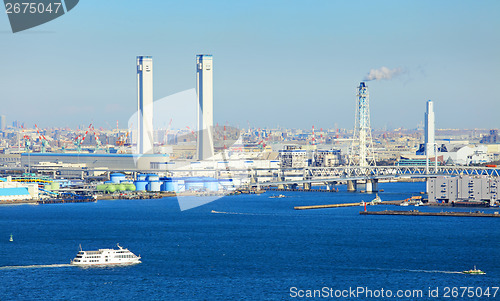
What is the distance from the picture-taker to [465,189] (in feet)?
63.6

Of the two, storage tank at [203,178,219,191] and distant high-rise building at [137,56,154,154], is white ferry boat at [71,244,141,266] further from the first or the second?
distant high-rise building at [137,56,154,154]

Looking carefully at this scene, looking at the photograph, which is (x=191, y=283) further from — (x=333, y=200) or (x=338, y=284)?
(x=333, y=200)

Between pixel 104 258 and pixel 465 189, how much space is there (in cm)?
1056

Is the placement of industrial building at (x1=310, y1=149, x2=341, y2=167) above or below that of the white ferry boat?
above

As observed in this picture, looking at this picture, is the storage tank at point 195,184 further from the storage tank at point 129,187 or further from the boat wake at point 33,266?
the boat wake at point 33,266

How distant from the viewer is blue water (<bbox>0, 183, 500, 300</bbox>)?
9.62 m

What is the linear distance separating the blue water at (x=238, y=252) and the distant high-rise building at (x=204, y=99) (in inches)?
527

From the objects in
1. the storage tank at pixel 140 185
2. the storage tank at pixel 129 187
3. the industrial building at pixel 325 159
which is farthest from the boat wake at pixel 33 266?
the industrial building at pixel 325 159

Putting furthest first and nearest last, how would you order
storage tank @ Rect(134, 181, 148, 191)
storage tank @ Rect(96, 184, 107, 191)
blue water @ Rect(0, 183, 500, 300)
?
storage tank @ Rect(134, 181, 148, 191)
storage tank @ Rect(96, 184, 107, 191)
blue water @ Rect(0, 183, 500, 300)

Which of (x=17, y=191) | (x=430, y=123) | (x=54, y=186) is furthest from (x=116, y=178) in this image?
(x=430, y=123)

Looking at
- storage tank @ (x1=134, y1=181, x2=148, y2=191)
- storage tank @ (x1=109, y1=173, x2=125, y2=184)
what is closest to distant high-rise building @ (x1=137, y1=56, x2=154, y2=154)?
storage tank @ (x1=109, y1=173, x2=125, y2=184)

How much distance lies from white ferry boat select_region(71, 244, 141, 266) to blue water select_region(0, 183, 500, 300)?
8.2 inches

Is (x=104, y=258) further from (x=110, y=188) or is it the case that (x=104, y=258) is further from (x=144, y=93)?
(x=144, y=93)

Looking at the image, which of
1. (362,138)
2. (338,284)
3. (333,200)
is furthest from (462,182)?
(338,284)
